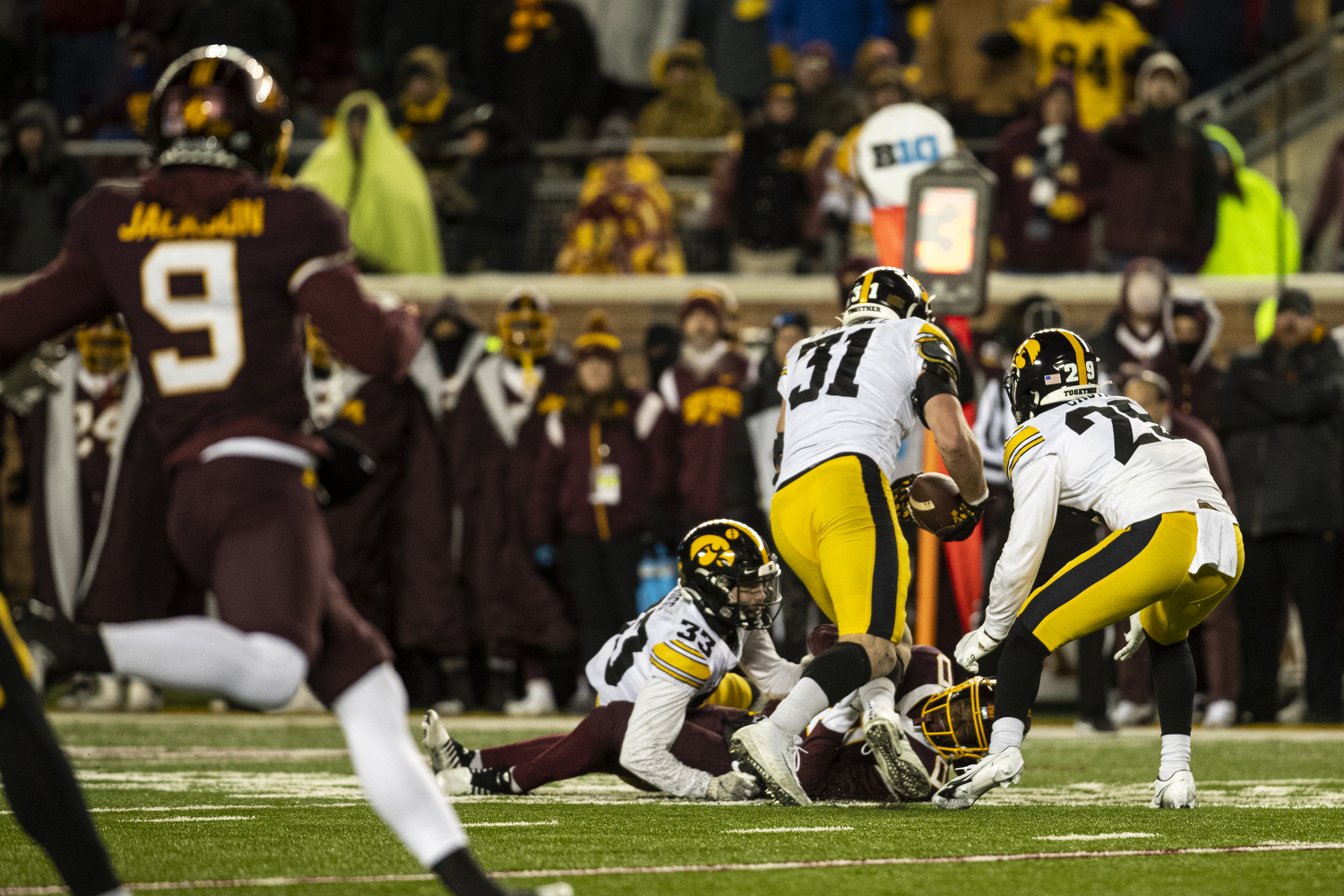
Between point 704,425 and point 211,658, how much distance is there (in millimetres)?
7389

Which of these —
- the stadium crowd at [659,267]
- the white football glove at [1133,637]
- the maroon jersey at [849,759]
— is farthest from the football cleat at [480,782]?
the stadium crowd at [659,267]

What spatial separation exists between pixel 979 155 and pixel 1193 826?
321 inches

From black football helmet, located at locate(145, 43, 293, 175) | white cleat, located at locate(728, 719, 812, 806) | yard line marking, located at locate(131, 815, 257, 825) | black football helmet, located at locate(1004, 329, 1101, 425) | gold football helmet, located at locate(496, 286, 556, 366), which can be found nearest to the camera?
black football helmet, located at locate(145, 43, 293, 175)

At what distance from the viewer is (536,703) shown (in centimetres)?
1096

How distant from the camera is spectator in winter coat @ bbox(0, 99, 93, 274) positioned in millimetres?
13055

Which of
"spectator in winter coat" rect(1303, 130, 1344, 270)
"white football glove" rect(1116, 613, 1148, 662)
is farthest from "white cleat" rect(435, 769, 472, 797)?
"spectator in winter coat" rect(1303, 130, 1344, 270)

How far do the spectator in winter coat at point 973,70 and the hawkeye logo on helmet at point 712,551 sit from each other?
7435mm

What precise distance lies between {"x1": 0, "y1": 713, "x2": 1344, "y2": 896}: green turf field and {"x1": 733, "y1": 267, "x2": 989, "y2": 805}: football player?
0.27 m

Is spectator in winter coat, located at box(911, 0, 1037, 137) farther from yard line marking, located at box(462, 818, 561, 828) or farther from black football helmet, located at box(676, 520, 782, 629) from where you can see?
yard line marking, located at box(462, 818, 561, 828)

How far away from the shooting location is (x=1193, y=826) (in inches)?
226

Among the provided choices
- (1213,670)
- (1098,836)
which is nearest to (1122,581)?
(1098,836)

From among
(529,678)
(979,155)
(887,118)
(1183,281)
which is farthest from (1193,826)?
(979,155)

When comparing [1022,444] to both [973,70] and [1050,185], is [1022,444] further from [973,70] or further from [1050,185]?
[973,70]

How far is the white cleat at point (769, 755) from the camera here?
610 cm
